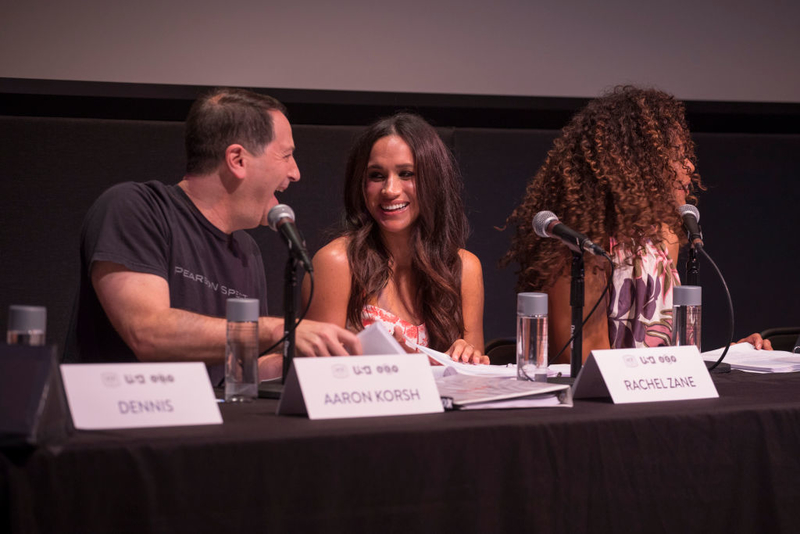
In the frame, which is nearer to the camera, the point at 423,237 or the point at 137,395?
the point at 137,395

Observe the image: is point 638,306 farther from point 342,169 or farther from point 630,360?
point 342,169

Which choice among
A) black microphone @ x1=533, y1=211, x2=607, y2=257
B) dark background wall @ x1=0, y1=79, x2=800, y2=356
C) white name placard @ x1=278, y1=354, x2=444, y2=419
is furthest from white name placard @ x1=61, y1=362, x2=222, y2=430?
dark background wall @ x1=0, y1=79, x2=800, y2=356

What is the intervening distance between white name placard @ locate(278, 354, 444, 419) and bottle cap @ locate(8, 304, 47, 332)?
35cm

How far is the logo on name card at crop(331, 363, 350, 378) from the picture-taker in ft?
3.79

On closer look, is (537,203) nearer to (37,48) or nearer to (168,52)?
(168,52)

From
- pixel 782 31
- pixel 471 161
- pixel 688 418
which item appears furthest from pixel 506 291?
pixel 688 418

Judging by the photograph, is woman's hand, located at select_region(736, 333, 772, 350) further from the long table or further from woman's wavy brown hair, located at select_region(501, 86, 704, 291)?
the long table

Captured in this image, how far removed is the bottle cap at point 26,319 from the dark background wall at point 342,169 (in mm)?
2103

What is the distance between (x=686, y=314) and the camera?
65.9 inches

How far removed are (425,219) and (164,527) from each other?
1.60 metres

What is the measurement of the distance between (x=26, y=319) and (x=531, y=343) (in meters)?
0.84

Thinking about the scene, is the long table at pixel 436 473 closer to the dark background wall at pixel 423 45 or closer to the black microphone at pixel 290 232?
the black microphone at pixel 290 232

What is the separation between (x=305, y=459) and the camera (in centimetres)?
103

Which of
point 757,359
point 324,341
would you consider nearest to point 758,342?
point 757,359
